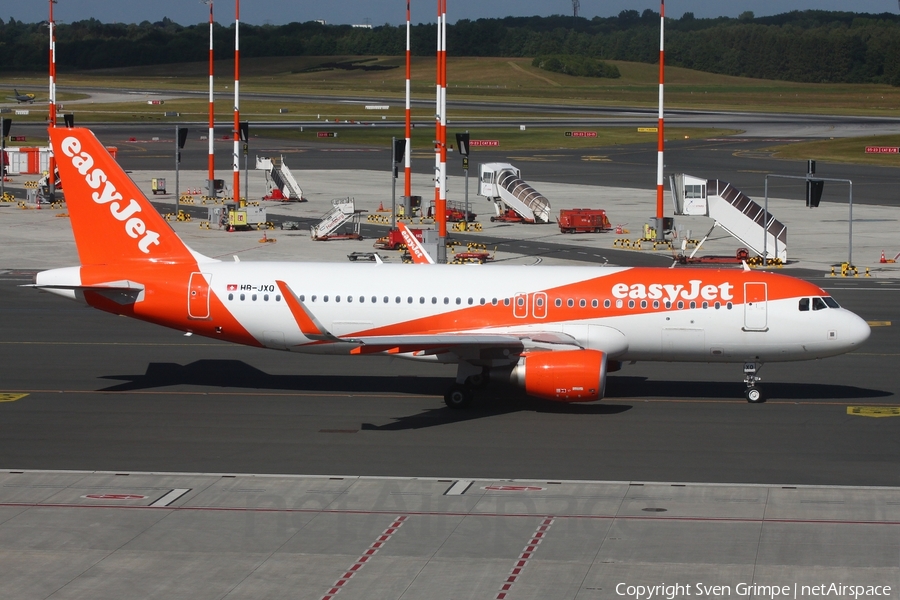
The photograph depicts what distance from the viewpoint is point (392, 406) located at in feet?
112

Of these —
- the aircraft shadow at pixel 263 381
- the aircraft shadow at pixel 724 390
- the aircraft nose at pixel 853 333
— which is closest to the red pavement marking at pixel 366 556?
the aircraft shadow at pixel 263 381

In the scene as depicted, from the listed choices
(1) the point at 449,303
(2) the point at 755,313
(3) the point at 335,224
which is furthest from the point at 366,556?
(3) the point at 335,224

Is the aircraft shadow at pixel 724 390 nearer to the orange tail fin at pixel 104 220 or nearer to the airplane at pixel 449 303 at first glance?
the airplane at pixel 449 303

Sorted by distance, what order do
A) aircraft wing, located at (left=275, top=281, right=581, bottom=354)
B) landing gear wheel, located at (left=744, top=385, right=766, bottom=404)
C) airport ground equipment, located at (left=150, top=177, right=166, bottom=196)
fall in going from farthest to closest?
1. airport ground equipment, located at (left=150, top=177, right=166, bottom=196)
2. landing gear wheel, located at (left=744, top=385, right=766, bottom=404)
3. aircraft wing, located at (left=275, top=281, right=581, bottom=354)

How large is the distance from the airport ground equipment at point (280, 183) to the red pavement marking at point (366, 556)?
224ft

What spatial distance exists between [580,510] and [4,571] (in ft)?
36.9

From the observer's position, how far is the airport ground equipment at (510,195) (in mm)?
80625

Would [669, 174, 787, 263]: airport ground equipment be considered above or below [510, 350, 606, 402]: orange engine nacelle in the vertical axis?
above

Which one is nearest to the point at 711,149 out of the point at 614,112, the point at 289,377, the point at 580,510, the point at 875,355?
the point at 614,112

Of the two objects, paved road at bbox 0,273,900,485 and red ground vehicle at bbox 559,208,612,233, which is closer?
paved road at bbox 0,273,900,485

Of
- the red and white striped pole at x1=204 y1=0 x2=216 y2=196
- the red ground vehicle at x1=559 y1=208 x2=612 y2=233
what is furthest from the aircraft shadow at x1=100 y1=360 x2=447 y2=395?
the red and white striped pole at x1=204 y1=0 x2=216 y2=196

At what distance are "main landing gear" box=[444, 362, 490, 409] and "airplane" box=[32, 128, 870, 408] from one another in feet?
0.14

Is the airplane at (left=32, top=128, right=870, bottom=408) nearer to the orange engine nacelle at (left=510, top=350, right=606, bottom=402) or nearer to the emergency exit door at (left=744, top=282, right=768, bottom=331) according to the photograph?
the emergency exit door at (left=744, top=282, right=768, bottom=331)

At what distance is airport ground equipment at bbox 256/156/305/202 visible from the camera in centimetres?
9019
